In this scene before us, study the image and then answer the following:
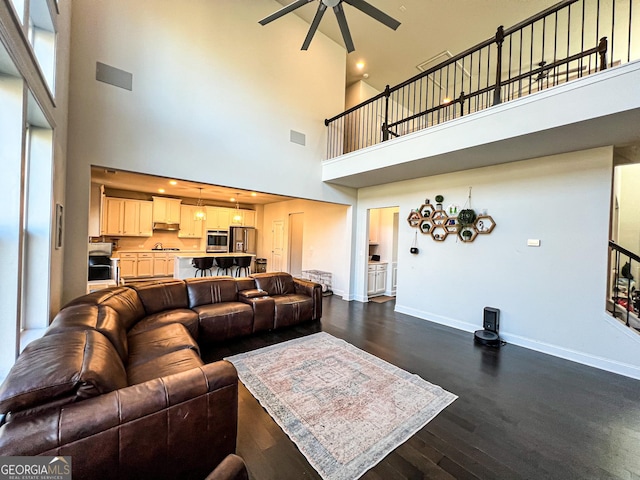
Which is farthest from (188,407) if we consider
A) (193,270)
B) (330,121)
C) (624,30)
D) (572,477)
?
(624,30)

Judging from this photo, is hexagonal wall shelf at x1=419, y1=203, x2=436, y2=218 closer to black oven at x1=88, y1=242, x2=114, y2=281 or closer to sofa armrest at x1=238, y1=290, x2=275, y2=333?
sofa armrest at x1=238, y1=290, x2=275, y2=333

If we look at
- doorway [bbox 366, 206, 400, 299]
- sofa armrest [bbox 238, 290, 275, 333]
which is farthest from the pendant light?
doorway [bbox 366, 206, 400, 299]

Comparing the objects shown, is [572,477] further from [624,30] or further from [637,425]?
[624,30]

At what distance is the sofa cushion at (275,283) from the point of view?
14.8 ft

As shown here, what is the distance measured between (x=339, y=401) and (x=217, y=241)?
26.2 ft

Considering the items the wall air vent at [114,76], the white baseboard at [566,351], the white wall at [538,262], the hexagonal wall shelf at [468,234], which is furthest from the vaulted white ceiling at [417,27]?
the white baseboard at [566,351]

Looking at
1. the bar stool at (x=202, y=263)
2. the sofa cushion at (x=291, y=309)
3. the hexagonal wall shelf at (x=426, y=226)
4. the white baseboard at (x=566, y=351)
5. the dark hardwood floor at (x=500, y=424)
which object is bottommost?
the dark hardwood floor at (x=500, y=424)

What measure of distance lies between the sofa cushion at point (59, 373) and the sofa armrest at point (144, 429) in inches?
2.2

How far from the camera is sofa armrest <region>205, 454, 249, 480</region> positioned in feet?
3.10

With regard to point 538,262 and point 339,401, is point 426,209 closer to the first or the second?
point 538,262

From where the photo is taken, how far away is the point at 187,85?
13.1 feet

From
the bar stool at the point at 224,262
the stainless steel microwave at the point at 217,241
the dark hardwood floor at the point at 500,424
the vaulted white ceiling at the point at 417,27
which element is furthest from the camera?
the stainless steel microwave at the point at 217,241

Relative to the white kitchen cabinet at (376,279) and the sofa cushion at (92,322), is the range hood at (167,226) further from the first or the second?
the sofa cushion at (92,322)

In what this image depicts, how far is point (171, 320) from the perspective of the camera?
308cm
